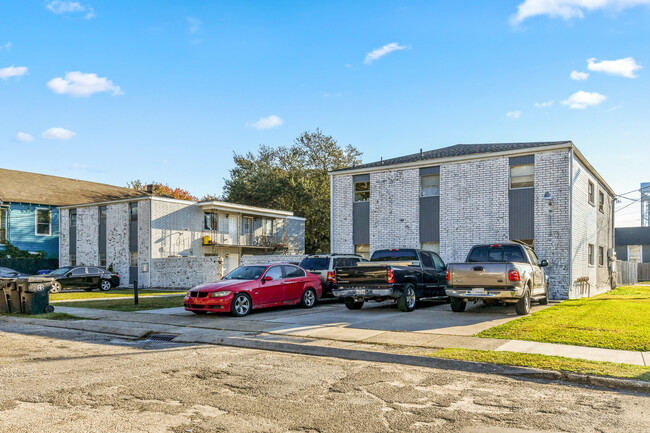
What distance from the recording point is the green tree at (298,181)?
49.5m

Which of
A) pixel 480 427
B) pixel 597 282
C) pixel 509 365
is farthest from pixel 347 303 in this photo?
pixel 597 282

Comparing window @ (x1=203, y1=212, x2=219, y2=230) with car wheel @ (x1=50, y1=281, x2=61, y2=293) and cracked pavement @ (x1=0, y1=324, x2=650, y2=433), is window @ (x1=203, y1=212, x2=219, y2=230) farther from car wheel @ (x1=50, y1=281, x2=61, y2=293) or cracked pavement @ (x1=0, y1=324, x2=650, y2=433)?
cracked pavement @ (x1=0, y1=324, x2=650, y2=433)

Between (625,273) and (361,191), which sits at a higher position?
(361,191)

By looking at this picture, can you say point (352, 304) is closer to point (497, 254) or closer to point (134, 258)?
point (497, 254)

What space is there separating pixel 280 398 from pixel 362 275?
29.3 ft

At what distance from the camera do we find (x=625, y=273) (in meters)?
35.2

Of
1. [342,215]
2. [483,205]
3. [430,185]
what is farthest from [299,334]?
[342,215]

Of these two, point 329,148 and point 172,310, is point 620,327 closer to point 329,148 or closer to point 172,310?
point 172,310

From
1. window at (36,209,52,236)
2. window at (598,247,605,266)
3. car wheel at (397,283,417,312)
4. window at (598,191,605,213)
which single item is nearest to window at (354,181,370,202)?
car wheel at (397,283,417,312)

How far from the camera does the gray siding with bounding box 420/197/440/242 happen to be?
2212cm

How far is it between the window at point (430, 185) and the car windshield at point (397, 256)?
19.8ft

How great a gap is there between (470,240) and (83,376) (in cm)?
1679

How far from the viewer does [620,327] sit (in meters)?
11.4

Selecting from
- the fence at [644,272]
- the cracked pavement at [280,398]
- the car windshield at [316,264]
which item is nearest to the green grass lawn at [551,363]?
the cracked pavement at [280,398]
